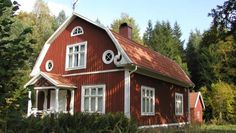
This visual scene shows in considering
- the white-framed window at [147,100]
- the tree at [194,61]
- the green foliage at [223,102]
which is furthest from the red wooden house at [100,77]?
the tree at [194,61]

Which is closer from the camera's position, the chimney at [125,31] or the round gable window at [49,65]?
the round gable window at [49,65]

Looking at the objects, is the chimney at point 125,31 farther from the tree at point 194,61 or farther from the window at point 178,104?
the tree at point 194,61

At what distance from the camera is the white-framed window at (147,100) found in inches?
770

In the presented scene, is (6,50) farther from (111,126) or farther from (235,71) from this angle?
(235,71)

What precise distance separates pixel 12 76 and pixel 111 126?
375 centimetres

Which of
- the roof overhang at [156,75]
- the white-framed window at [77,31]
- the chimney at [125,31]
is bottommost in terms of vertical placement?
the roof overhang at [156,75]

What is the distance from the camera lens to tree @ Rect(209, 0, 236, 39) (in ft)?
50.4

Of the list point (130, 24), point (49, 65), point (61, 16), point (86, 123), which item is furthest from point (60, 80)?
point (61, 16)

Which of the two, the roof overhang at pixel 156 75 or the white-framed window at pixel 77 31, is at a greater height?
the white-framed window at pixel 77 31

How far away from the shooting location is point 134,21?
59656mm

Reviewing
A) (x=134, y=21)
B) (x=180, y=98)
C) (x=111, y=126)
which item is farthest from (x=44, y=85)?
(x=134, y=21)

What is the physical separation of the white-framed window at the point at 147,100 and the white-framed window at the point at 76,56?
391cm

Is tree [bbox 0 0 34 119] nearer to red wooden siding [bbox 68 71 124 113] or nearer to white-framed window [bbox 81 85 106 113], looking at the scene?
red wooden siding [bbox 68 71 124 113]

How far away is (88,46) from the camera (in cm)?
2045
